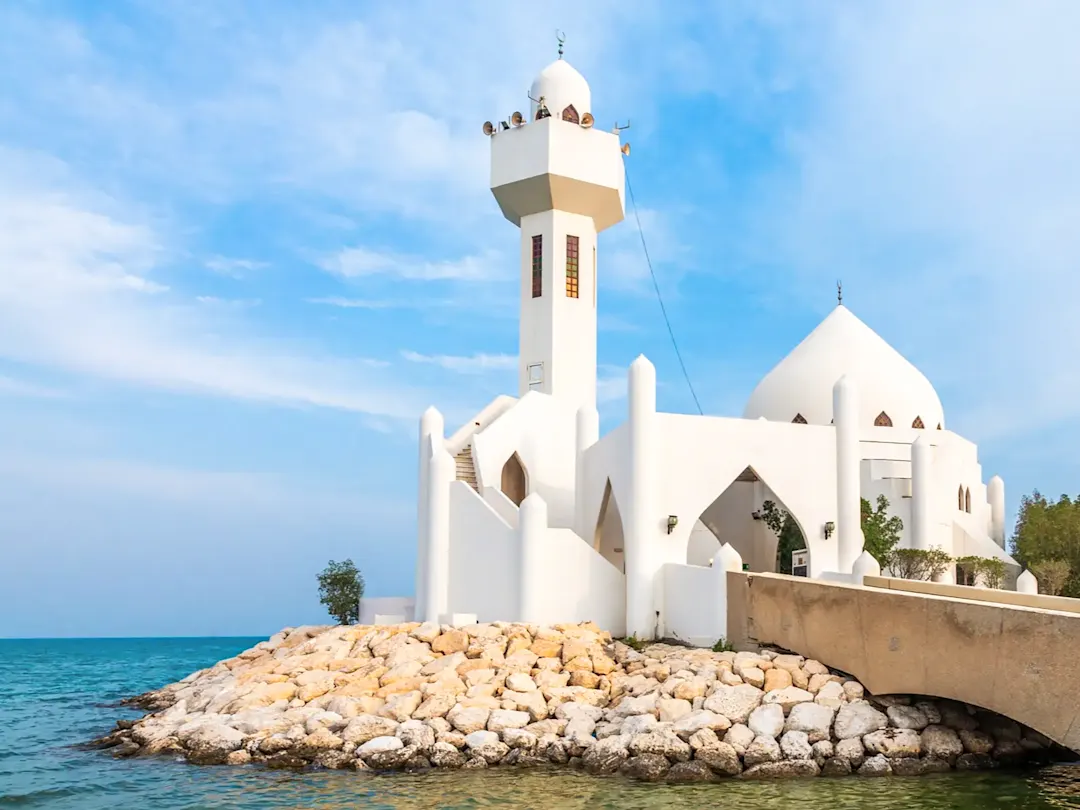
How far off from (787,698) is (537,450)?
10.1 metres

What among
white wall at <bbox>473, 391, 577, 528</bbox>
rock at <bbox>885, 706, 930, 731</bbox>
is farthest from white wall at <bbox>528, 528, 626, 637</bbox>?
rock at <bbox>885, 706, 930, 731</bbox>

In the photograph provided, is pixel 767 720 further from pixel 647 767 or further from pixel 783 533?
pixel 783 533

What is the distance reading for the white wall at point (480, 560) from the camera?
19.9 metres

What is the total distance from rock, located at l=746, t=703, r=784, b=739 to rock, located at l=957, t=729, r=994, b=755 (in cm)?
238

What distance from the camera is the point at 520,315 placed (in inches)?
1080

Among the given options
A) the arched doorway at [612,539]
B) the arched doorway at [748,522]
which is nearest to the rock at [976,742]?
the arched doorway at [612,539]

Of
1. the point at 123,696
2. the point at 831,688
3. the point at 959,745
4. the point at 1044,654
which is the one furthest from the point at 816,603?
the point at 123,696

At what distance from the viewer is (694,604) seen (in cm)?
1889

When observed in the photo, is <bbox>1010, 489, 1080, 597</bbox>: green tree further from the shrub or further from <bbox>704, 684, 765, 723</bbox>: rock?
<bbox>704, 684, 765, 723</bbox>: rock

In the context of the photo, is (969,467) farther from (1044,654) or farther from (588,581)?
(1044,654)

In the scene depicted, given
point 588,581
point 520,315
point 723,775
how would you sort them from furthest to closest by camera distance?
point 520,315 < point 588,581 < point 723,775

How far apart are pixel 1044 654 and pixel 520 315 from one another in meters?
16.4

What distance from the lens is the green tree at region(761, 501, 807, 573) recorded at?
931 inches

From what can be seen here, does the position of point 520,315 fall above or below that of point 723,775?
above
